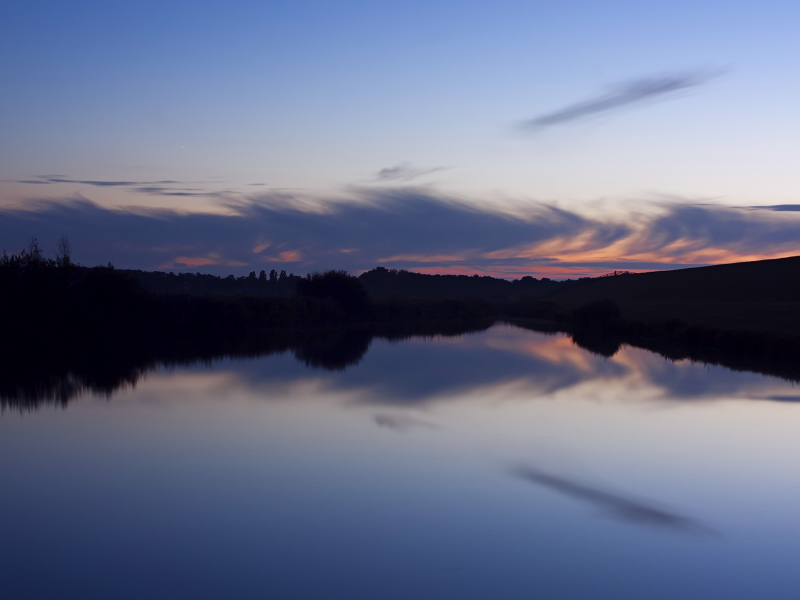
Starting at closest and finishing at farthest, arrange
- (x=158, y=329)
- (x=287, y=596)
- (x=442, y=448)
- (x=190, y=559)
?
(x=287, y=596) → (x=190, y=559) → (x=442, y=448) → (x=158, y=329)

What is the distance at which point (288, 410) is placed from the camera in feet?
34.4

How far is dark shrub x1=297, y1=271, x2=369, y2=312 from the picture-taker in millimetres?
39938

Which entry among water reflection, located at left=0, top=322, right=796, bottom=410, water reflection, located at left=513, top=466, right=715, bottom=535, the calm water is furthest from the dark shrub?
water reflection, located at left=513, top=466, right=715, bottom=535

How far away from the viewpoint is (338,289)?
A: 131ft

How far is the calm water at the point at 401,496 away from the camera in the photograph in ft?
14.3

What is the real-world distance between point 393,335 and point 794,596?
25.6 metres

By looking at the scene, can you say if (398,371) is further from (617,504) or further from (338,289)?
(338,289)

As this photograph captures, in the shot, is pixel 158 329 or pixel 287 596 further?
pixel 158 329

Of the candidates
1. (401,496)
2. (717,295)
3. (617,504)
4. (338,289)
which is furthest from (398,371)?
(717,295)

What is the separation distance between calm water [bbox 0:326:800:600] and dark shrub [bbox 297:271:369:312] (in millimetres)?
27802

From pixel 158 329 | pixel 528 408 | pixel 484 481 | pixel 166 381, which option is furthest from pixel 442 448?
pixel 158 329

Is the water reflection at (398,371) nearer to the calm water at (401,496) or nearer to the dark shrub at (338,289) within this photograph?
the calm water at (401,496)

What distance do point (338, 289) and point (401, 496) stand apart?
34.3 m

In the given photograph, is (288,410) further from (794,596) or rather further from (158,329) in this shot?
(158,329)
